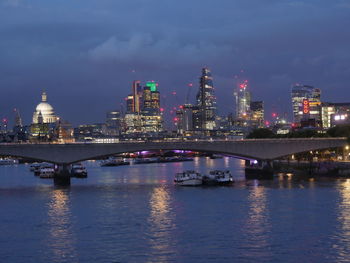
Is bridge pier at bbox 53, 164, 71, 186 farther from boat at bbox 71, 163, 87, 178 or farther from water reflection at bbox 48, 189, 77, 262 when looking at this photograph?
boat at bbox 71, 163, 87, 178

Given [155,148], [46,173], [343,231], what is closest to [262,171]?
[155,148]

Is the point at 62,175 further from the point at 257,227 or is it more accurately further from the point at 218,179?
the point at 257,227

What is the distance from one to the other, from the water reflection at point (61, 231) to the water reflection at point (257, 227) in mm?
10004

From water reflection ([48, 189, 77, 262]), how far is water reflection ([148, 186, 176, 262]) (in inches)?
182

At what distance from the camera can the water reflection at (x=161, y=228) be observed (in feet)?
131

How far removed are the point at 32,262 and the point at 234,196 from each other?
30.8m

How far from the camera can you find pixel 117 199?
65500 millimetres

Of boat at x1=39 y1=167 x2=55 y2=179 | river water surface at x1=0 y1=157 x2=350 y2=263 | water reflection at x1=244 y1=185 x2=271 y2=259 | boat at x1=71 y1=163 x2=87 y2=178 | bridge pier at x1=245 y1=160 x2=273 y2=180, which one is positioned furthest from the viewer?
boat at x1=39 y1=167 x2=55 y2=179

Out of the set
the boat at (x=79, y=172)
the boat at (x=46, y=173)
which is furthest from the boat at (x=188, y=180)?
the boat at (x=46, y=173)

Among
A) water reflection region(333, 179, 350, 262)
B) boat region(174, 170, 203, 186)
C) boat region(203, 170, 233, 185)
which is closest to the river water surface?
water reflection region(333, 179, 350, 262)

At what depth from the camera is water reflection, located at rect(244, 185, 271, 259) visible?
4044cm

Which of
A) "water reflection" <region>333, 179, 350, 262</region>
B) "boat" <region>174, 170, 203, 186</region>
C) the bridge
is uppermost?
the bridge

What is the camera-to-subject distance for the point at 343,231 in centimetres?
4519

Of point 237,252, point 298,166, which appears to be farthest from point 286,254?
point 298,166
